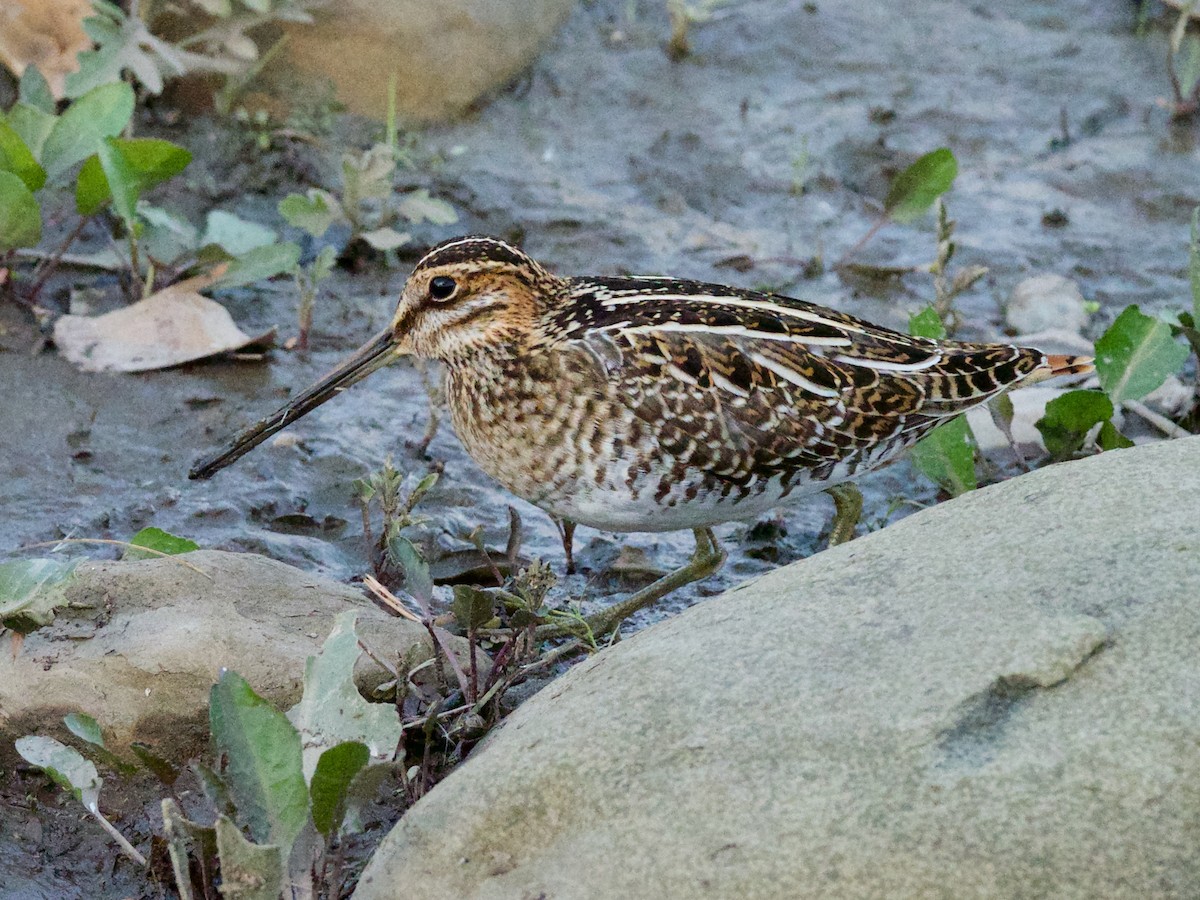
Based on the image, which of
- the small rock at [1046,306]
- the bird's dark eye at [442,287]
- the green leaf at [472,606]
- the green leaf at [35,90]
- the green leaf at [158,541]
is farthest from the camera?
the small rock at [1046,306]

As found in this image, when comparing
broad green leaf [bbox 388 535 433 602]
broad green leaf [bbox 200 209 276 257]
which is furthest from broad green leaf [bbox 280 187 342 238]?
broad green leaf [bbox 388 535 433 602]

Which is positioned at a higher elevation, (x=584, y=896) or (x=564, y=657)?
(x=584, y=896)

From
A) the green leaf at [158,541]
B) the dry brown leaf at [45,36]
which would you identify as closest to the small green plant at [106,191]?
the dry brown leaf at [45,36]

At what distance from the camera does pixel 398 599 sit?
4289mm

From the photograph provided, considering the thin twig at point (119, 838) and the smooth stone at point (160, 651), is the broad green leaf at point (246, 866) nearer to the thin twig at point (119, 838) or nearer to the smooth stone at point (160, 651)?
the thin twig at point (119, 838)

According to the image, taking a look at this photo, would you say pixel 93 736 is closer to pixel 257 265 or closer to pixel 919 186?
pixel 257 265

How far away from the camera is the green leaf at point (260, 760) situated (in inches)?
111

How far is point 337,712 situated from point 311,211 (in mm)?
3215

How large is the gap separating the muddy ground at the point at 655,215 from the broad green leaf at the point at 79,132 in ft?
1.79

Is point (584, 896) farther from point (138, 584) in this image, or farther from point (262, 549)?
point (262, 549)

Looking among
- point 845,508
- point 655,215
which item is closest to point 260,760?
point 845,508

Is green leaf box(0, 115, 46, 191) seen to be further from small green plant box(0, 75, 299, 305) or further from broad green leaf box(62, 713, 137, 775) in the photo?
broad green leaf box(62, 713, 137, 775)

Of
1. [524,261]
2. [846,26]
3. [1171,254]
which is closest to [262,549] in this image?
[524,261]

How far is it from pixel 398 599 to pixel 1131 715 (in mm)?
2271
